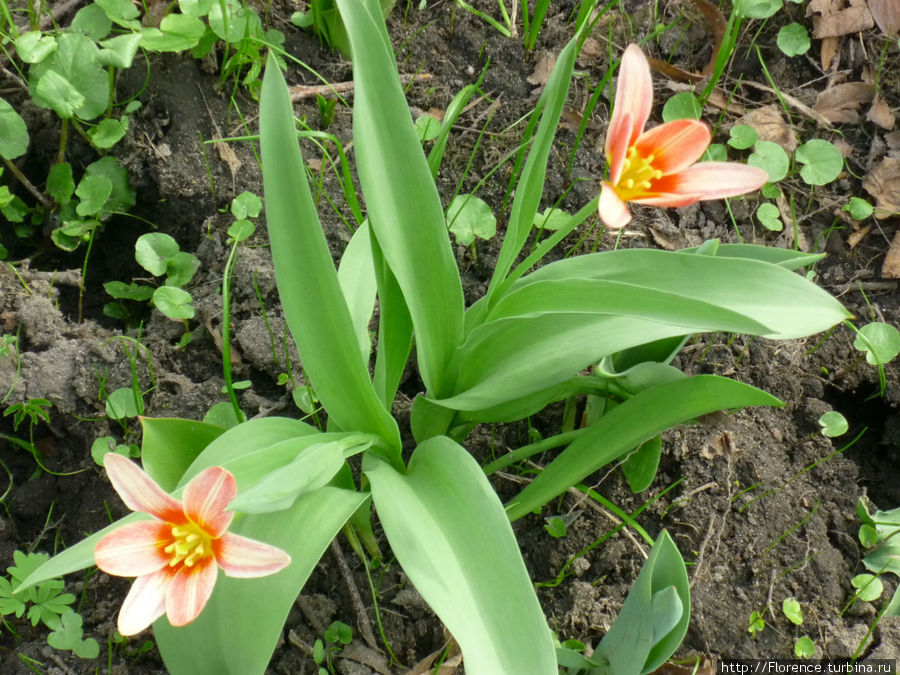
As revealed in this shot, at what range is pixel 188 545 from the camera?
877 mm

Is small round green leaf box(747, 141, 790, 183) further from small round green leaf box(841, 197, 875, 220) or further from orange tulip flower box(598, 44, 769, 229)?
orange tulip flower box(598, 44, 769, 229)

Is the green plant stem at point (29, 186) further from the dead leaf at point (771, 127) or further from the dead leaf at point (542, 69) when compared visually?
the dead leaf at point (771, 127)

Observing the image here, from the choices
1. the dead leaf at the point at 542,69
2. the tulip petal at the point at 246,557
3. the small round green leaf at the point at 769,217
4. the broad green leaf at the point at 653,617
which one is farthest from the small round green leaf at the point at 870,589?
the dead leaf at the point at 542,69

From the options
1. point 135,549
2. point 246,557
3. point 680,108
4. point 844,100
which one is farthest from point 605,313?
point 844,100

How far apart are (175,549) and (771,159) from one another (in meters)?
1.73

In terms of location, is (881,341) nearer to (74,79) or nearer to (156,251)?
(156,251)

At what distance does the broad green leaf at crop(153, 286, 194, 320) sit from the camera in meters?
1.53

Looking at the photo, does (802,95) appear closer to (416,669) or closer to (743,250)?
(743,250)

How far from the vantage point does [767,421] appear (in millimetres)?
1661

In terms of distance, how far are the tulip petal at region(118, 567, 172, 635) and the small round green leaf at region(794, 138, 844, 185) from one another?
1796mm

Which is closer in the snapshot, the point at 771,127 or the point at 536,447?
the point at 536,447

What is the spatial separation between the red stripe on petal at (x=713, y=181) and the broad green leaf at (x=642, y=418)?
0.30 metres

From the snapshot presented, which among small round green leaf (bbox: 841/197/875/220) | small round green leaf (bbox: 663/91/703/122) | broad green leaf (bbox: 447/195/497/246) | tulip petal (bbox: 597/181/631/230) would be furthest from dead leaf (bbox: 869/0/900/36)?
tulip petal (bbox: 597/181/631/230)

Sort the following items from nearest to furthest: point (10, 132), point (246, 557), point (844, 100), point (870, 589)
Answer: point (246, 557), point (870, 589), point (10, 132), point (844, 100)
